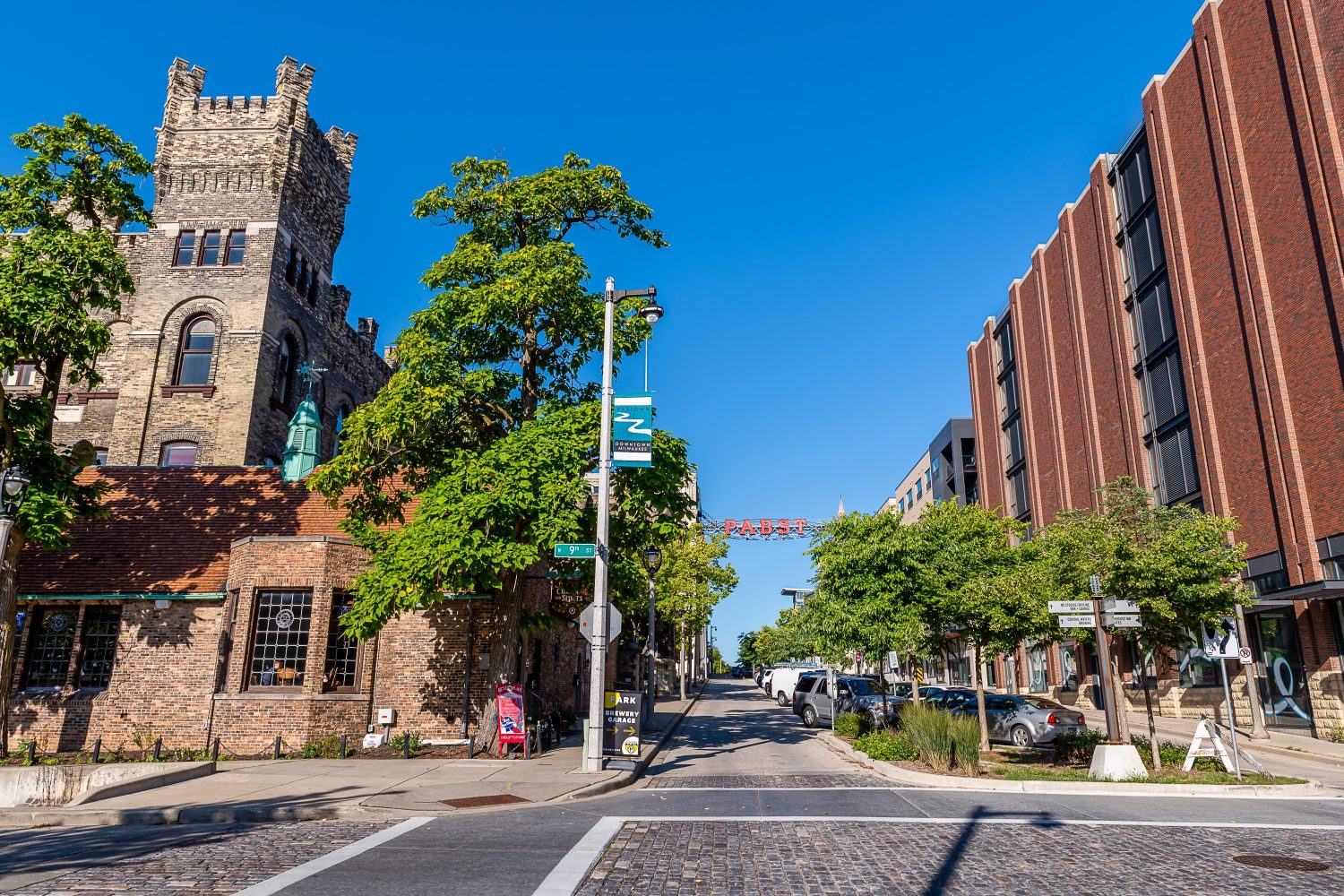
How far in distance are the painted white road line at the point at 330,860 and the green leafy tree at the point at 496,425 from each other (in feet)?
20.7

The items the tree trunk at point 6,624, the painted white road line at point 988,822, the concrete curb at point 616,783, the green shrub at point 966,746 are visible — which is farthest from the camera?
the tree trunk at point 6,624

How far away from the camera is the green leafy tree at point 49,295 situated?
1680 centimetres

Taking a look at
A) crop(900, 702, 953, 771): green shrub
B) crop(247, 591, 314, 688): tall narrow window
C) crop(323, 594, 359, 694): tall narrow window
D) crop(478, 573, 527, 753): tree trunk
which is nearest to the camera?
crop(900, 702, 953, 771): green shrub

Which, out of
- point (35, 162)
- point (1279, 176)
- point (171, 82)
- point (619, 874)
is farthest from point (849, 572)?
point (171, 82)

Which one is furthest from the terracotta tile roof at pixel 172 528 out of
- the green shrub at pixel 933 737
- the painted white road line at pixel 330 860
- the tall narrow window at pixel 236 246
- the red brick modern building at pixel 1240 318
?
the red brick modern building at pixel 1240 318

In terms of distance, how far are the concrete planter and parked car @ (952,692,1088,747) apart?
16605 mm

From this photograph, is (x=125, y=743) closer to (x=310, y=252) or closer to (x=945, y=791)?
(x=945, y=791)

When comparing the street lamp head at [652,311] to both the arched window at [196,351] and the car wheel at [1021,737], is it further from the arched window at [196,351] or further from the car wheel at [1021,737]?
the arched window at [196,351]

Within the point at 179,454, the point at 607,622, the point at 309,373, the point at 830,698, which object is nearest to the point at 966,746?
the point at 607,622

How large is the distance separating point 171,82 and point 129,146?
62.9ft

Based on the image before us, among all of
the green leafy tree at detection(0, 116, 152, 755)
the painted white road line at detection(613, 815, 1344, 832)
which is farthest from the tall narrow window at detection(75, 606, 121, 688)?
the painted white road line at detection(613, 815, 1344, 832)

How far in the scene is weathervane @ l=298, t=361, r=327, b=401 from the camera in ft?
116

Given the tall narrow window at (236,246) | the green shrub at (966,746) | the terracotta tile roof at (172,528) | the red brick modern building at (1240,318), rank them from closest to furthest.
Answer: the green shrub at (966,746)
the terracotta tile roof at (172,528)
the red brick modern building at (1240,318)
the tall narrow window at (236,246)

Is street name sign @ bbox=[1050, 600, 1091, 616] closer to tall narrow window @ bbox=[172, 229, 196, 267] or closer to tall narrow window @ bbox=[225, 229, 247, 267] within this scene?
tall narrow window @ bbox=[225, 229, 247, 267]
